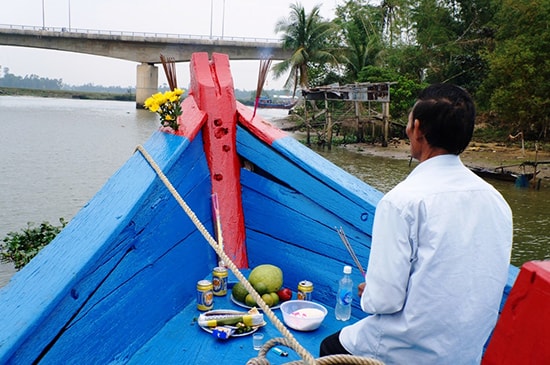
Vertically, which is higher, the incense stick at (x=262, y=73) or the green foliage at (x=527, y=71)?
the green foliage at (x=527, y=71)

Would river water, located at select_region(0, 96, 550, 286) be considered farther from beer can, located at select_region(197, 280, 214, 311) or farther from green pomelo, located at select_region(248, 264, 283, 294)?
green pomelo, located at select_region(248, 264, 283, 294)

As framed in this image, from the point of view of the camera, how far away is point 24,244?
767 cm

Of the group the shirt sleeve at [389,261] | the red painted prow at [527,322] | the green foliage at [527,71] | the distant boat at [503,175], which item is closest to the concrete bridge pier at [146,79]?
the green foliage at [527,71]

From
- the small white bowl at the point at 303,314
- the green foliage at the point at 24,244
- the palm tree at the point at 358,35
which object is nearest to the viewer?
the small white bowl at the point at 303,314

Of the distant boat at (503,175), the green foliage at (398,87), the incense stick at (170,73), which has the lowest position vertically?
the distant boat at (503,175)

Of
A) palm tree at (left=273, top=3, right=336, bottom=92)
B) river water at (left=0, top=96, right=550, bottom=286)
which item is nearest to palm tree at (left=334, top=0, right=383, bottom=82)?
palm tree at (left=273, top=3, right=336, bottom=92)

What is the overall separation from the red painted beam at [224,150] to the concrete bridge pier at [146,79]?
4504 cm

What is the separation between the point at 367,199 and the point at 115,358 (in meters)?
1.37

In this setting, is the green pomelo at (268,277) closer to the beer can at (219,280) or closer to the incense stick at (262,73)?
the beer can at (219,280)

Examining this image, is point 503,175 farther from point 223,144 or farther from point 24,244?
point 223,144

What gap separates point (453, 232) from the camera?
130cm

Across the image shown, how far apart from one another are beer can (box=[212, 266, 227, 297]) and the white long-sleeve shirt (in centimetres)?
131

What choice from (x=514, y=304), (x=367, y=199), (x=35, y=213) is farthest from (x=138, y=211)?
(x=35, y=213)

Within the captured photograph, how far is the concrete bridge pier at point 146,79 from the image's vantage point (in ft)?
149
